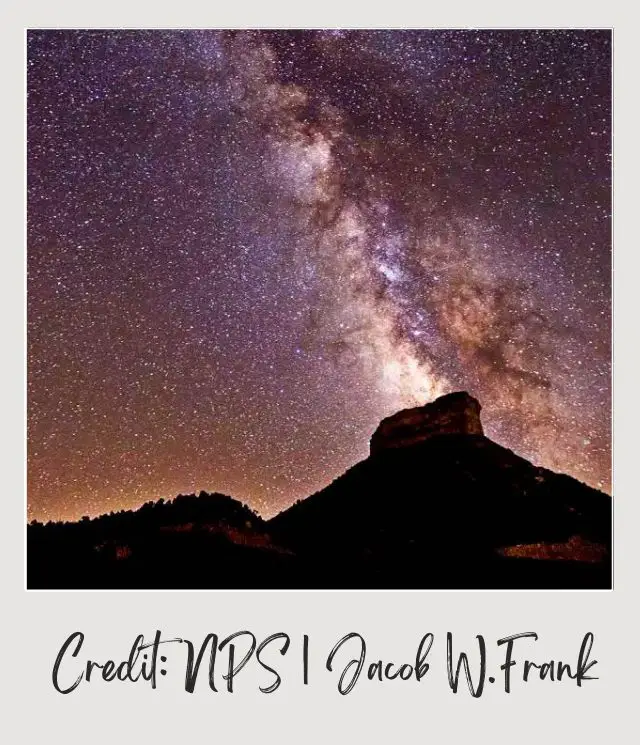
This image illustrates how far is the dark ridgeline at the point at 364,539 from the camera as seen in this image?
251 inches

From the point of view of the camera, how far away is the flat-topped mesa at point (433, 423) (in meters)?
7.95

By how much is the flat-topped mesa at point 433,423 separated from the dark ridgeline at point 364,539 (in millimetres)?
50

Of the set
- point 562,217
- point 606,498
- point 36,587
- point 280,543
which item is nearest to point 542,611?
point 606,498

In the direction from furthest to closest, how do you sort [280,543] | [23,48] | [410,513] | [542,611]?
[410,513], [280,543], [23,48], [542,611]

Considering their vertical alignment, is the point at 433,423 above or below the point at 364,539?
above

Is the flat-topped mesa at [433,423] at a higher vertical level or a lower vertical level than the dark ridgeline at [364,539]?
higher

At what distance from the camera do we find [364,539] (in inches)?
322

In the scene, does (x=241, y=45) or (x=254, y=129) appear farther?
(x=254, y=129)

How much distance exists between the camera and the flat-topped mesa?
313 inches

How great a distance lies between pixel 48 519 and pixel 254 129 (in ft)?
14.9

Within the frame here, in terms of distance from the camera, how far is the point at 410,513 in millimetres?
8859

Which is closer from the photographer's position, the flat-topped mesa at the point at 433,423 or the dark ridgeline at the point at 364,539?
the dark ridgeline at the point at 364,539

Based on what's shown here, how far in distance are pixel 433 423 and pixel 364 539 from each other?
371 cm

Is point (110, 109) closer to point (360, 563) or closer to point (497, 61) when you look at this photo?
point (497, 61)
